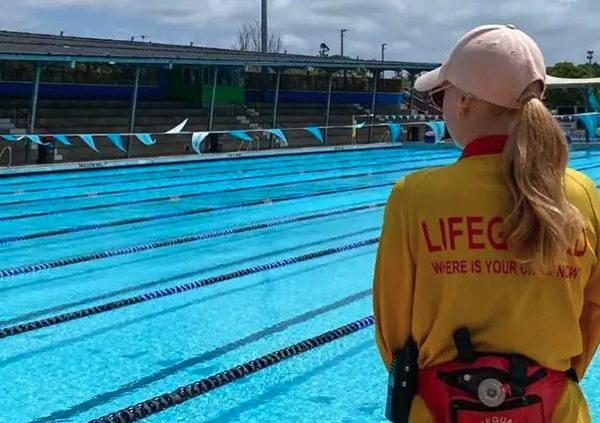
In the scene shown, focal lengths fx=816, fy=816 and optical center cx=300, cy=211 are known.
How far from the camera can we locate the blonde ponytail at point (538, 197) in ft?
4.51

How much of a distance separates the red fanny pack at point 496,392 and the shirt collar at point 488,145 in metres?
0.36

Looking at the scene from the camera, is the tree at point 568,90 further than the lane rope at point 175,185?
Yes

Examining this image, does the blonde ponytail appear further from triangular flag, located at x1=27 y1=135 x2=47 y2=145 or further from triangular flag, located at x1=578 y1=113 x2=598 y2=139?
triangular flag, located at x1=578 y1=113 x2=598 y2=139

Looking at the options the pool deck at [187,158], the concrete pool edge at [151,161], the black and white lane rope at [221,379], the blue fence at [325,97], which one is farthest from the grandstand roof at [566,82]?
the black and white lane rope at [221,379]

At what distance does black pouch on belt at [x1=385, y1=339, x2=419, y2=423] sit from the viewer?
149 centimetres

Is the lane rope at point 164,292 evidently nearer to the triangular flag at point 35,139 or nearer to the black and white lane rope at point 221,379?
the black and white lane rope at point 221,379

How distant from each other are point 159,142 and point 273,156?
332 centimetres

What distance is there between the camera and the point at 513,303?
143cm

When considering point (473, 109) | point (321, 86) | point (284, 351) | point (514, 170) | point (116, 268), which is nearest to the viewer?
point (514, 170)

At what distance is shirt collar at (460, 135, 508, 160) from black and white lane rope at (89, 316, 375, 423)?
2324mm

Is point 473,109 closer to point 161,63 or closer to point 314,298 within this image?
point 314,298

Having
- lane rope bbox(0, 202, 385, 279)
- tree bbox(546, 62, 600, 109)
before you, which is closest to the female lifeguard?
lane rope bbox(0, 202, 385, 279)

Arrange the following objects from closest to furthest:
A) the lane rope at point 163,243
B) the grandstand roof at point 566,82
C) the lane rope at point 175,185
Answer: the lane rope at point 163,243 → the lane rope at point 175,185 → the grandstand roof at point 566,82

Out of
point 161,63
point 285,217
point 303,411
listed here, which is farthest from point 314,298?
point 161,63
